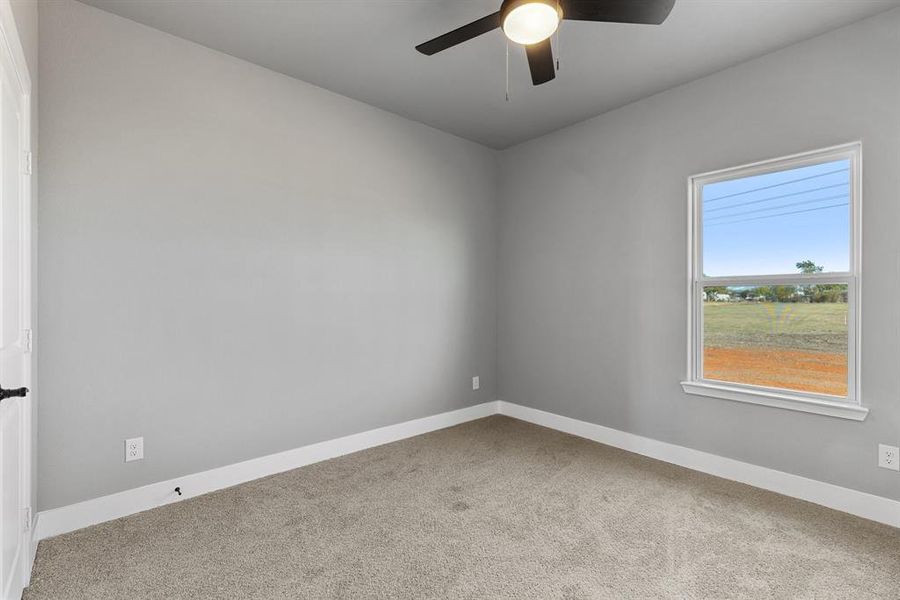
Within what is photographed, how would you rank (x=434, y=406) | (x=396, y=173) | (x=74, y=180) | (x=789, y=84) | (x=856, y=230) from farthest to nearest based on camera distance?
(x=434, y=406) < (x=396, y=173) < (x=789, y=84) < (x=856, y=230) < (x=74, y=180)

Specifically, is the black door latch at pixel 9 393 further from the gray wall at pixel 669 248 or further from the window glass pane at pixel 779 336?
the window glass pane at pixel 779 336

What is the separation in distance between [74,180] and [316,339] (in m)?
1.61

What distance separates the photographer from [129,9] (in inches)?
93.1

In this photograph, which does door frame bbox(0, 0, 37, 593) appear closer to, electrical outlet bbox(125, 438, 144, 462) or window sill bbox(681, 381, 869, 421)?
electrical outlet bbox(125, 438, 144, 462)

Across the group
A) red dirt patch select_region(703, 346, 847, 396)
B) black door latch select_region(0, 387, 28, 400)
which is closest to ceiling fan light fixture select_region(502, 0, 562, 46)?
black door latch select_region(0, 387, 28, 400)

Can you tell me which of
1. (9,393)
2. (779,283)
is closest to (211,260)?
(9,393)

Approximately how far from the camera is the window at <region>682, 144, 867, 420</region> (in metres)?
2.56

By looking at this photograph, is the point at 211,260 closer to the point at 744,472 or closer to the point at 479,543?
the point at 479,543

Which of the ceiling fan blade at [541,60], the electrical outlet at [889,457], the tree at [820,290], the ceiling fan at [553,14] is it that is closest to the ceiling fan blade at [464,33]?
the ceiling fan at [553,14]

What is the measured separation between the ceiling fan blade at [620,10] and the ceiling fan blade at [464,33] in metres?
0.30

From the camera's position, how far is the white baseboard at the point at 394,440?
2.34 metres

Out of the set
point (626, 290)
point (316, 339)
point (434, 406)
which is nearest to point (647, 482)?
point (626, 290)

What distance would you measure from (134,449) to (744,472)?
12.0 ft

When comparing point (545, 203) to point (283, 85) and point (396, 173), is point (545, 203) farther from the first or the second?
point (283, 85)
